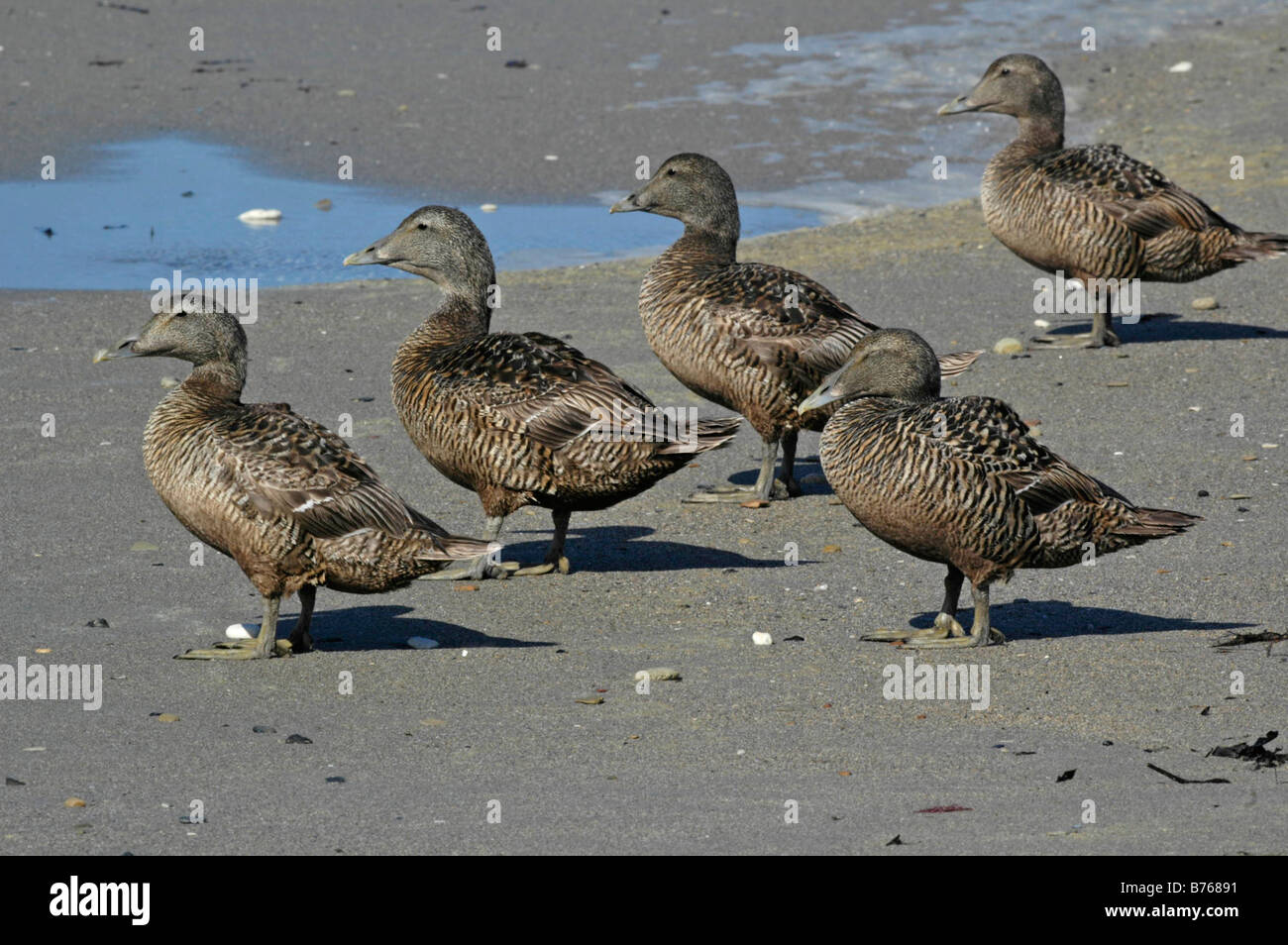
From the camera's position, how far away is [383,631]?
721 centimetres

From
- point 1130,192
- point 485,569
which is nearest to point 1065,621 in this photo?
point 485,569

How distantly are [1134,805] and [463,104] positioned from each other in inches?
529

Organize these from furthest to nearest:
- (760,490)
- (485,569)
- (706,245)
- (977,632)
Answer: (706,245) < (760,490) < (485,569) < (977,632)

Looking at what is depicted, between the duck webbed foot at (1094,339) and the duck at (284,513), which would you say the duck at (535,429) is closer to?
the duck at (284,513)

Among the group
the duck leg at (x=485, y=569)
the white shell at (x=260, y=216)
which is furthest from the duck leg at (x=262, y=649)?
the white shell at (x=260, y=216)

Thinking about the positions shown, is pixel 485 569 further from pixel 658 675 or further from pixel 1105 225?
pixel 1105 225

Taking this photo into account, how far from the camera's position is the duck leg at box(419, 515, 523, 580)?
25.9 ft

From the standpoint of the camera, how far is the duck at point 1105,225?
11.0 m

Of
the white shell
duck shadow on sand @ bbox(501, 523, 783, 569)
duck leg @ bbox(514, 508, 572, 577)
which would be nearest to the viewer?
duck leg @ bbox(514, 508, 572, 577)

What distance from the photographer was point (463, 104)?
1731 cm

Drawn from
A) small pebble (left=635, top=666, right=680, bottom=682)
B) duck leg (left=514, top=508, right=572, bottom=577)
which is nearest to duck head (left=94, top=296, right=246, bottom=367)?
duck leg (left=514, top=508, right=572, bottom=577)

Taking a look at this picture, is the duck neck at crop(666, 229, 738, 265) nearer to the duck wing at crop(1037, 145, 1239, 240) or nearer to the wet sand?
the wet sand

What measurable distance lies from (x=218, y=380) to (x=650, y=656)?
213 cm

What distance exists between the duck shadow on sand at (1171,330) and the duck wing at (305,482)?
6074 millimetres
